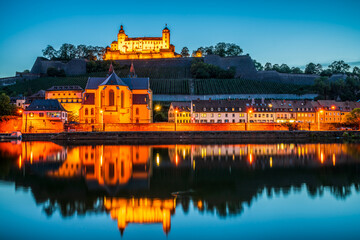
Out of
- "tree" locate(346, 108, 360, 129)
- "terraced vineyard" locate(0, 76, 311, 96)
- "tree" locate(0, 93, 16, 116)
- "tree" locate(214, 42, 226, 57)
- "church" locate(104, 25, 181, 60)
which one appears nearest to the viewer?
"tree" locate(346, 108, 360, 129)

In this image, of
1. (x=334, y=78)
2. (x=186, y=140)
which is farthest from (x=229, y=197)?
(x=334, y=78)

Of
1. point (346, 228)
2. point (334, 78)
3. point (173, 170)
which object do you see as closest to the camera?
point (346, 228)

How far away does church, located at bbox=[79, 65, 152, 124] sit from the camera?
49.8m

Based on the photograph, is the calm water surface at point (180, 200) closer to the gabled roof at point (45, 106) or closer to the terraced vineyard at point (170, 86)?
the gabled roof at point (45, 106)

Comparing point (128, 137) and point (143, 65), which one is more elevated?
point (143, 65)

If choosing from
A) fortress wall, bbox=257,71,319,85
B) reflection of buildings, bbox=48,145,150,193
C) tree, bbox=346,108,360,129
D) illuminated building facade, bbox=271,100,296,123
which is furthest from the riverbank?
fortress wall, bbox=257,71,319,85

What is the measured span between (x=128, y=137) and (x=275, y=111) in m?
24.6

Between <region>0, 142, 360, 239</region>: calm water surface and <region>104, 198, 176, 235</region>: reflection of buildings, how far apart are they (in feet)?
0.10

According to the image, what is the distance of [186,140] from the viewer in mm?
42125

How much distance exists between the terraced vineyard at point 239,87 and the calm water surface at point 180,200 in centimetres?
5108

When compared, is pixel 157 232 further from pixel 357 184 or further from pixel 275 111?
pixel 275 111

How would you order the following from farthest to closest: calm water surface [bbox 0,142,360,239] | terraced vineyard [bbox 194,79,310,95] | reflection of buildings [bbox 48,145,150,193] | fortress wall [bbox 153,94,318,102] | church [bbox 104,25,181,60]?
church [bbox 104,25,181,60]
terraced vineyard [bbox 194,79,310,95]
fortress wall [bbox 153,94,318,102]
reflection of buildings [bbox 48,145,150,193]
calm water surface [bbox 0,142,360,239]

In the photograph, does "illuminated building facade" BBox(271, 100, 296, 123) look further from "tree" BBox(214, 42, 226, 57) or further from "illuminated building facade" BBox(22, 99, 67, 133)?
"tree" BBox(214, 42, 226, 57)

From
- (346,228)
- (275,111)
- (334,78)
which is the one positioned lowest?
(346,228)
